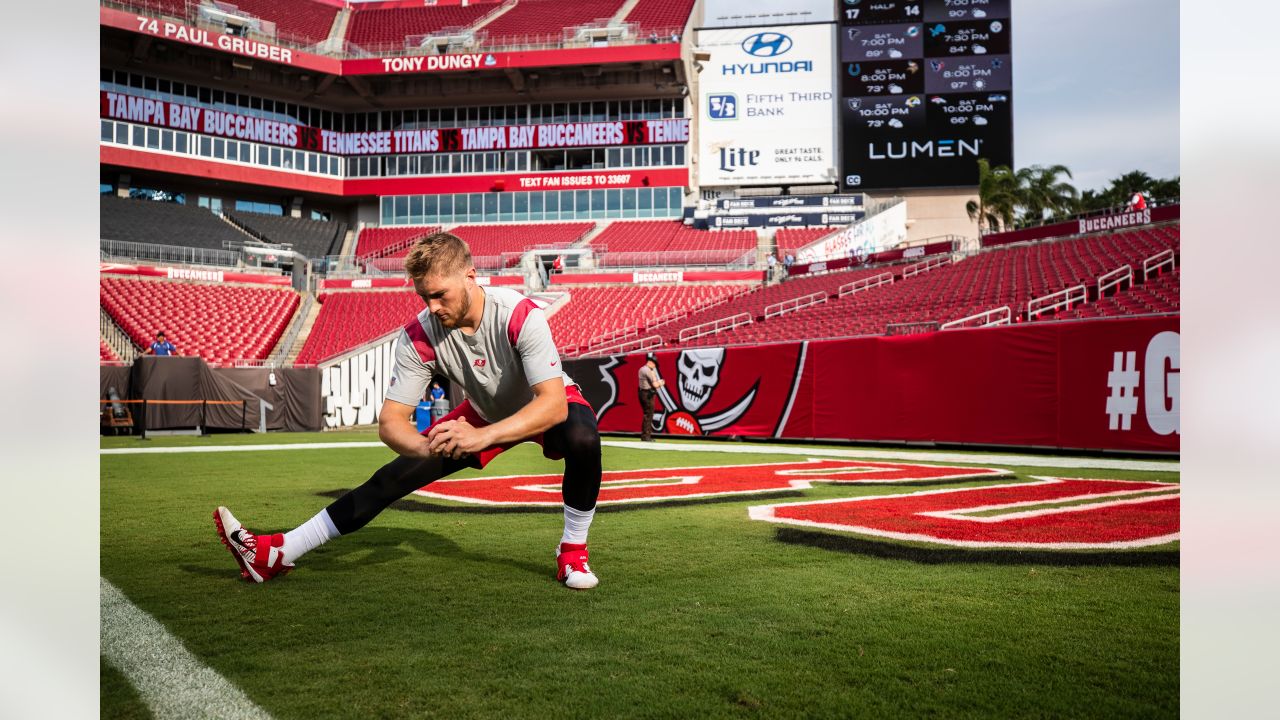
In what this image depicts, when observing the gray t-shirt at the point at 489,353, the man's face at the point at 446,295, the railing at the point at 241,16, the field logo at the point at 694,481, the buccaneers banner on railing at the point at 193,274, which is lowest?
the field logo at the point at 694,481

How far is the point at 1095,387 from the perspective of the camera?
12.6m

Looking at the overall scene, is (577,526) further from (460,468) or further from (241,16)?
(241,16)

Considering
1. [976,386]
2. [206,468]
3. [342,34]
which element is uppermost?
[342,34]

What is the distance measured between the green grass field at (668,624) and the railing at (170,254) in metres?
37.5

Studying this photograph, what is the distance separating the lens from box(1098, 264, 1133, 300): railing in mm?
19578

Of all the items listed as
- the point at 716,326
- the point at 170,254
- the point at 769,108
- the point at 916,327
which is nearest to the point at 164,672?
the point at 916,327

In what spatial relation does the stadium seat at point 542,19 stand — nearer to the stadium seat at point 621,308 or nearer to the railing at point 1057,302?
the stadium seat at point 621,308

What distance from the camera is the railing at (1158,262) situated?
20.3 metres

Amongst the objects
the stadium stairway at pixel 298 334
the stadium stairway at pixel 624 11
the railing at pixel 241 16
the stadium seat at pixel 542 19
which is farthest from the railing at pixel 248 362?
the stadium stairway at pixel 624 11

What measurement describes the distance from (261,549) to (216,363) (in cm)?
2976

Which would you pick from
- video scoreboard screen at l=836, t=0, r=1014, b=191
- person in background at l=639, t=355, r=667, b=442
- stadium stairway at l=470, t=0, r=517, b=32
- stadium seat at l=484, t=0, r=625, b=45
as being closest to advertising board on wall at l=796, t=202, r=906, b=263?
video scoreboard screen at l=836, t=0, r=1014, b=191

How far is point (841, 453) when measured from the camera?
14141 millimetres

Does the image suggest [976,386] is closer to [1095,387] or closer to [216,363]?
[1095,387]
